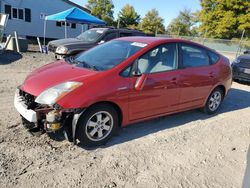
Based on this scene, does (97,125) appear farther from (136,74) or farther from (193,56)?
(193,56)

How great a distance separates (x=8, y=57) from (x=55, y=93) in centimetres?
915

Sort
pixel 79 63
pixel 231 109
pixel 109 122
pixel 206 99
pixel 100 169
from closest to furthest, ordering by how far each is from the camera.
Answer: pixel 100 169
pixel 109 122
pixel 79 63
pixel 206 99
pixel 231 109

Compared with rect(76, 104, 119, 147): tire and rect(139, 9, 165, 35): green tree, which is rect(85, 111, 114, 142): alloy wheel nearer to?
rect(76, 104, 119, 147): tire

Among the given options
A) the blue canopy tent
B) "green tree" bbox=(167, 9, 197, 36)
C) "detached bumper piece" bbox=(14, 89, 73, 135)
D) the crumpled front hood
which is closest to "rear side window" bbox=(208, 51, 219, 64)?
the crumpled front hood

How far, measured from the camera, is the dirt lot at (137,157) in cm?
325

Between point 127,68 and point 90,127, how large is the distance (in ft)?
3.47

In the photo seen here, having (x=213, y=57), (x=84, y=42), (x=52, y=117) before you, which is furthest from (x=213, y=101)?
(x=84, y=42)

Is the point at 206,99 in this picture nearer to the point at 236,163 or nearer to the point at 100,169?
the point at 236,163

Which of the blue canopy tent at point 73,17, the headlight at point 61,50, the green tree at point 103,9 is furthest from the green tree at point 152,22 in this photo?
the headlight at point 61,50

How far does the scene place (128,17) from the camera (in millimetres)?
47031

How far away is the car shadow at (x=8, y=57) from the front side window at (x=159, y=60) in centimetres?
775

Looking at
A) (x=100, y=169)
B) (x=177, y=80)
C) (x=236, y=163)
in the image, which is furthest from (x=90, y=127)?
(x=236, y=163)

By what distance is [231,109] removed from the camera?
6535 millimetres

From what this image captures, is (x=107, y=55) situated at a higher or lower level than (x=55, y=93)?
higher
